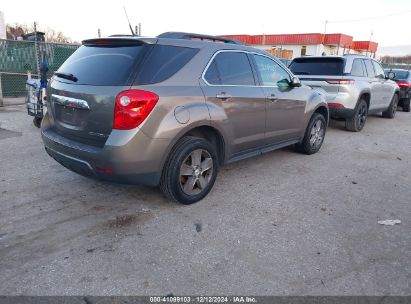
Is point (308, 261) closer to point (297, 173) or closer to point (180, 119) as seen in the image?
point (180, 119)

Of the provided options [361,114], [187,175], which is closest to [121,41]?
[187,175]

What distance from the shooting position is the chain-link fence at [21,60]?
10.4 metres

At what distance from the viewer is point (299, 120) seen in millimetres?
5277

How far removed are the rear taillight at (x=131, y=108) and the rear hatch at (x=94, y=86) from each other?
2.5 inches

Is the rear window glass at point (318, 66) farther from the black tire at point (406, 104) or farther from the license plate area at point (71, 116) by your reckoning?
the black tire at point (406, 104)

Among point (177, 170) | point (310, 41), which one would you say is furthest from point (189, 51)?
point (310, 41)

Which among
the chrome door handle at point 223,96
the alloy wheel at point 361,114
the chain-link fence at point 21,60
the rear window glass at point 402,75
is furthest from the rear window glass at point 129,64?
the rear window glass at point 402,75

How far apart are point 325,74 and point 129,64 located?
572cm

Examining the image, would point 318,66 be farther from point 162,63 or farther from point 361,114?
point 162,63

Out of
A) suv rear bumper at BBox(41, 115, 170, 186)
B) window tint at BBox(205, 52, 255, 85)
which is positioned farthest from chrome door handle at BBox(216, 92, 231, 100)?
suv rear bumper at BBox(41, 115, 170, 186)

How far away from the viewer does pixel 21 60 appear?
35.8 ft

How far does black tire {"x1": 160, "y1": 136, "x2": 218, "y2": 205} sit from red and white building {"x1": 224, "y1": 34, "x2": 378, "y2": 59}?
1743 inches

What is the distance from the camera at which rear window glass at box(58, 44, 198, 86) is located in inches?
122

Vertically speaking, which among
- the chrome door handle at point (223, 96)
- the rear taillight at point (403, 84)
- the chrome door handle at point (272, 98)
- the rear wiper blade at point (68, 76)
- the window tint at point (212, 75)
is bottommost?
the rear taillight at point (403, 84)
